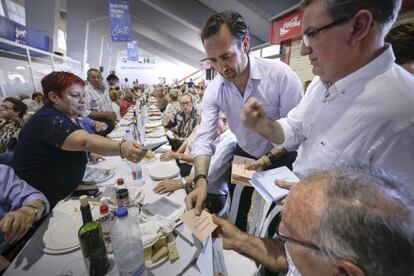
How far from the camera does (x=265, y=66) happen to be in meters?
1.63

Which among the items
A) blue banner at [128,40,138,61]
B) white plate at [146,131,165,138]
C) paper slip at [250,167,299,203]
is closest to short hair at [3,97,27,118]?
white plate at [146,131,165,138]

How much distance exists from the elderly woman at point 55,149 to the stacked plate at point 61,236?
36 cm

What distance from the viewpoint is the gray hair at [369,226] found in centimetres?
46

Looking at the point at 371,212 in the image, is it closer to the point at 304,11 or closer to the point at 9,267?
the point at 304,11

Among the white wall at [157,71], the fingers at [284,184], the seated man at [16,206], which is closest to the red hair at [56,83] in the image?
the seated man at [16,206]

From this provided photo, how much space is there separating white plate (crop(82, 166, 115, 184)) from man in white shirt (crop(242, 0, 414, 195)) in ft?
4.86

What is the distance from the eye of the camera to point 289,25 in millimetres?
6137

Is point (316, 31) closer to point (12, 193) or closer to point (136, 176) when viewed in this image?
point (136, 176)

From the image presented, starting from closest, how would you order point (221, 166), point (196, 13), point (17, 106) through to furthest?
point (221, 166) → point (17, 106) → point (196, 13)

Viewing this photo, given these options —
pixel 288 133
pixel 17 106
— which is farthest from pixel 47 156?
pixel 17 106

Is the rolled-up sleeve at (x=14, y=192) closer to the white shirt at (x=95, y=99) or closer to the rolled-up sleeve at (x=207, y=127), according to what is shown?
the rolled-up sleeve at (x=207, y=127)

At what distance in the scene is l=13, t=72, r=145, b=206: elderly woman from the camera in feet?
4.41

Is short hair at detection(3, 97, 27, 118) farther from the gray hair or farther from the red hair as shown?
the gray hair

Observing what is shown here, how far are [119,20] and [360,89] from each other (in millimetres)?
8651
